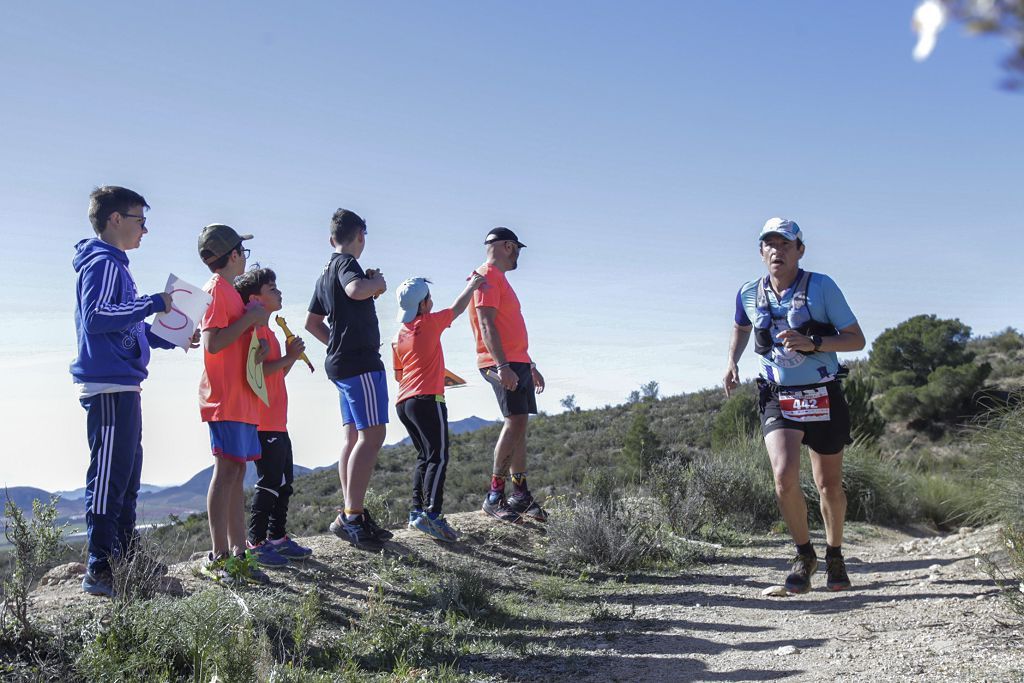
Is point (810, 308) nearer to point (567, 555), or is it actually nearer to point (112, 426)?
point (567, 555)

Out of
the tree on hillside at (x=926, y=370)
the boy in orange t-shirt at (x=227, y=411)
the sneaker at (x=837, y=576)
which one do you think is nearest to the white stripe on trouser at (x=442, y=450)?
the boy in orange t-shirt at (x=227, y=411)

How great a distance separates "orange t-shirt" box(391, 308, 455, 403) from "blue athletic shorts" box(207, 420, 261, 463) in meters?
1.76

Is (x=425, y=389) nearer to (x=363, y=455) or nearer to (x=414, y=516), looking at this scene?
(x=363, y=455)

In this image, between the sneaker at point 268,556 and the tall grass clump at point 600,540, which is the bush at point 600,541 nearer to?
the tall grass clump at point 600,540

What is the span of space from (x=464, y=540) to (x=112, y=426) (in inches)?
124

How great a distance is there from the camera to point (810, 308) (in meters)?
5.64

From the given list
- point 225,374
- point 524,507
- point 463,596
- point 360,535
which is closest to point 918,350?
point 524,507

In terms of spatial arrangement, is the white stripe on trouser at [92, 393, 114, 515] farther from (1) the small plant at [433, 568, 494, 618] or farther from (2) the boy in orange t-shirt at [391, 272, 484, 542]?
(2) the boy in orange t-shirt at [391, 272, 484, 542]

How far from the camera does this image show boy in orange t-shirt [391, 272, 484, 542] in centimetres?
682

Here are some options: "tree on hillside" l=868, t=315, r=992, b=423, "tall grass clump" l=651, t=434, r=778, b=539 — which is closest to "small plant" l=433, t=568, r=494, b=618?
"tall grass clump" l=651, t=434, r=778, b=539

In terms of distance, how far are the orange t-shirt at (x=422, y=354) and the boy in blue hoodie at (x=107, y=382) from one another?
7.39 ft

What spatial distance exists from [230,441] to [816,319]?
341 cm

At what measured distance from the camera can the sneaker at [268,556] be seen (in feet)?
18.9

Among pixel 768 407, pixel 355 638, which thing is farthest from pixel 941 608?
pixel 355 638
